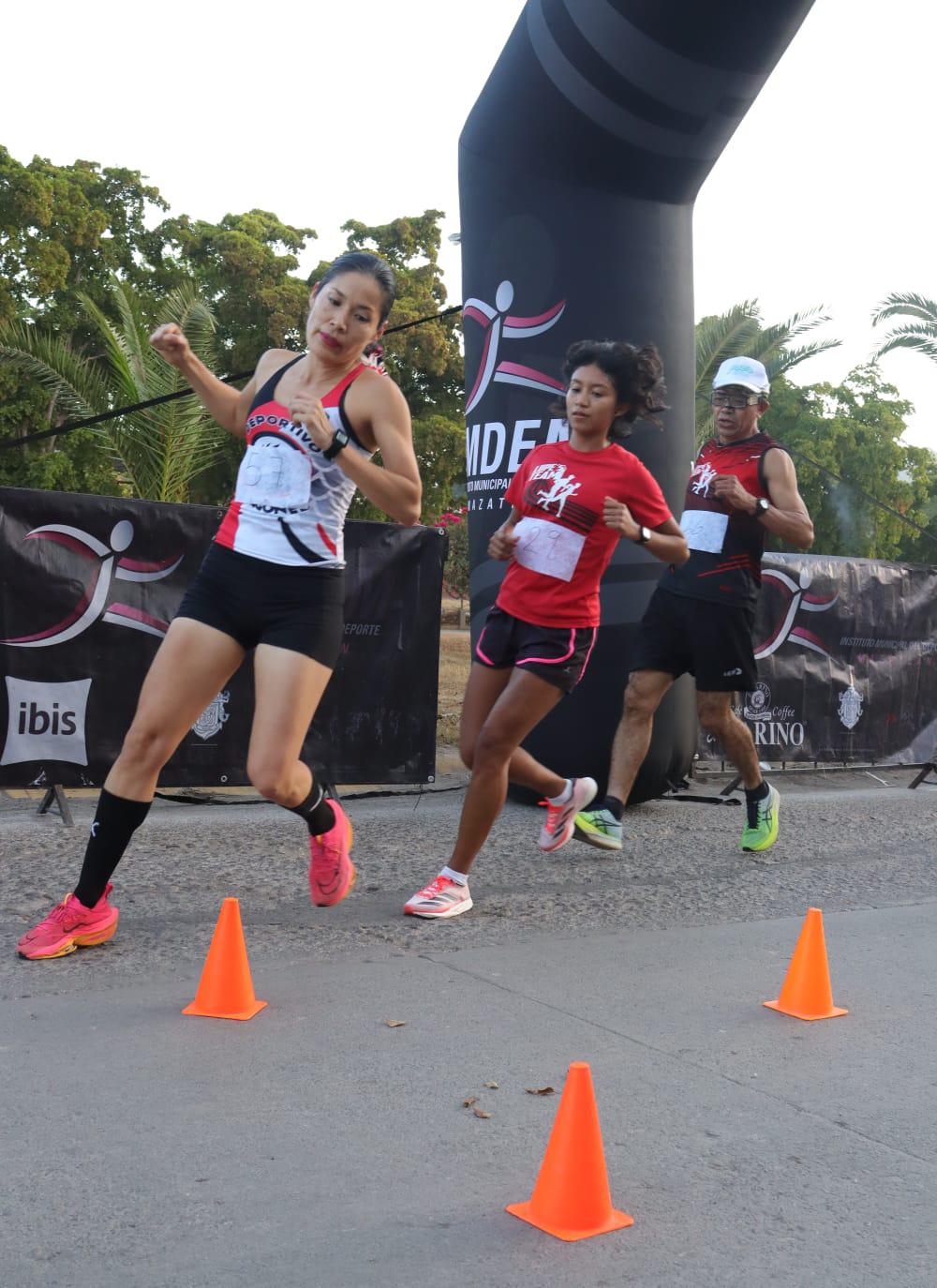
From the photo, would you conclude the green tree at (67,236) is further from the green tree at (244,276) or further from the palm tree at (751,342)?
the palm tree at (751,342)

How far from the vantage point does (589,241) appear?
23.1ft

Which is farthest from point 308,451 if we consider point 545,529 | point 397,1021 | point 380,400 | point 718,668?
point 718,668

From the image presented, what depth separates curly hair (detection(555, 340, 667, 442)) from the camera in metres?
5.11

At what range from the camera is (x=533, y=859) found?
6.02 metres

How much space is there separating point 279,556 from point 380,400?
0.58m

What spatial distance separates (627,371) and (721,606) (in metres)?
1.62

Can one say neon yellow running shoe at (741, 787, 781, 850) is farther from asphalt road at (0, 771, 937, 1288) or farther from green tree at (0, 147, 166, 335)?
green tree at (0, 147, 166, 335)

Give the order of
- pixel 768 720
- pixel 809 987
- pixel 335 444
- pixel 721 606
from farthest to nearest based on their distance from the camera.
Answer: pixel 768 720 → pixel 721 606 → pixel 335 444 → pixel 809 987

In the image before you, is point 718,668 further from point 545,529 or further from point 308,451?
point 308,451

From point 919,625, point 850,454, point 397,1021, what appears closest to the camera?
point 397,1021

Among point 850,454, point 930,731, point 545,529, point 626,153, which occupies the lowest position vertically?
point 930,731

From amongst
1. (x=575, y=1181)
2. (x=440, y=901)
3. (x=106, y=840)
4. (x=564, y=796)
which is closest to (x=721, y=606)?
(x=564, y=796)

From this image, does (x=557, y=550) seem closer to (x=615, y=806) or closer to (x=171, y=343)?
(x=615, y=806)

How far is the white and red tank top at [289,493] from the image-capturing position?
4.12 meters
